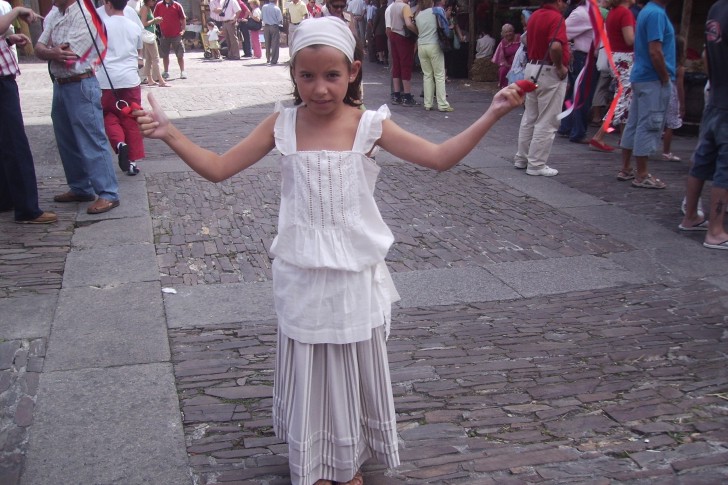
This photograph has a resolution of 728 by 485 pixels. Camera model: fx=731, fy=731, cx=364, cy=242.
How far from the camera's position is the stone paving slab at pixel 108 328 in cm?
378

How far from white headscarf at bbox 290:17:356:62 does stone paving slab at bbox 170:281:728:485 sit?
167 centimetres

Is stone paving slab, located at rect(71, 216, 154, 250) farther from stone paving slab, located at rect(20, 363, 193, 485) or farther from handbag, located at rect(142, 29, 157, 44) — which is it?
handbag, located at rect(142, 29, 157, 44)

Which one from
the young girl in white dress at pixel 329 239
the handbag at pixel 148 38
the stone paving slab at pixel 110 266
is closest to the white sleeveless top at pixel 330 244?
the young girl in white dress at pixel 329 239

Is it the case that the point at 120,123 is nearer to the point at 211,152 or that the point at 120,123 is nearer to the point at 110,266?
the point at 110,266

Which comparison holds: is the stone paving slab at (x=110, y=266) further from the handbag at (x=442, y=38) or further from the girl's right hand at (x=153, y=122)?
the handbag at (x=442, y=38)

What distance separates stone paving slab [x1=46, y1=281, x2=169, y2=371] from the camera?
149 inches

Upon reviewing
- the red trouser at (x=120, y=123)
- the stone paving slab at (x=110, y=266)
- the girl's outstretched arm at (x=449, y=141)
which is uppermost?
the girl's outstretched arm at (x=449, y=141)

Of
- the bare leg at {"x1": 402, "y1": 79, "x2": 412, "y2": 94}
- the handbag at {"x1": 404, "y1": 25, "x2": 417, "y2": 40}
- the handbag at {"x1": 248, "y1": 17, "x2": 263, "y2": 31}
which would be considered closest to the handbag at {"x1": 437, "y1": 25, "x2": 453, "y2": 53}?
the handbag at {"x1": 404, "y1": 25, "x2": 417, "y2": 40}

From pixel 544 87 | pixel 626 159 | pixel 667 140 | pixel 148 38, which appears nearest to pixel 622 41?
pixel 667 140

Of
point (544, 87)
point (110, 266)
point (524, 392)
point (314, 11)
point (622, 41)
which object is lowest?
point (524, 392)

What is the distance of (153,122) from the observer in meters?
2.58

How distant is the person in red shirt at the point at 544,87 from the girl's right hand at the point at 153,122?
5.37 metres

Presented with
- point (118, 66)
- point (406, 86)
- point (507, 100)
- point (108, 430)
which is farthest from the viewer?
point (406, 86)

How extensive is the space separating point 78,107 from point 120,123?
144cm
